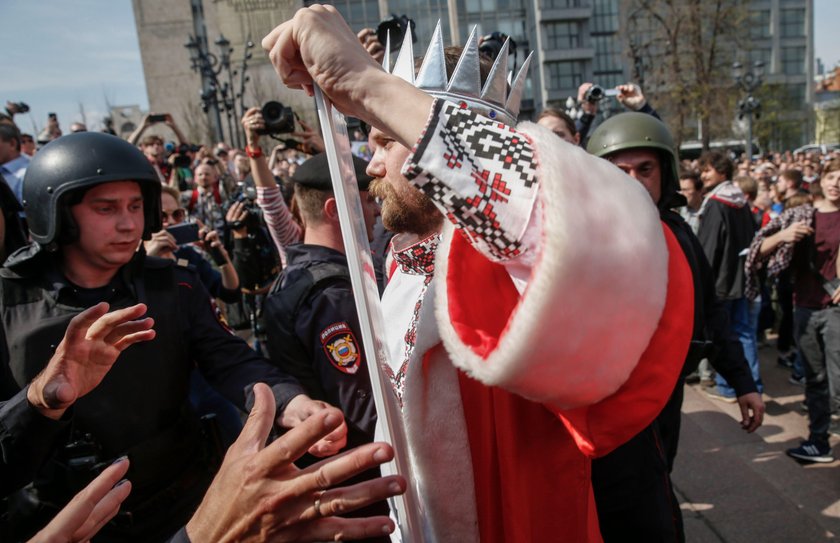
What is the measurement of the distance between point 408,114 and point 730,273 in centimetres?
537

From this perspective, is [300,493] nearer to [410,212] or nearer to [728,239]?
[410,212]

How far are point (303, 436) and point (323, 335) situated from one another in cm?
117

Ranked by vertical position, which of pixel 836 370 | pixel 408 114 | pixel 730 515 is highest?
pixel 408 114

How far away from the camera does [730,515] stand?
11.9 feet

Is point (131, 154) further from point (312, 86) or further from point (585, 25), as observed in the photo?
point (585, 25)

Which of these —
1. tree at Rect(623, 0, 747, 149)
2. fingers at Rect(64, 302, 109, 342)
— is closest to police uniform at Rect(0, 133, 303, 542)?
fingers at Rect(64, 302, 109, 342)

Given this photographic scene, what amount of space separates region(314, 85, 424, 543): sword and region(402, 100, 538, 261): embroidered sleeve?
21cm

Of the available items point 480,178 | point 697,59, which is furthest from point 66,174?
point 697,59

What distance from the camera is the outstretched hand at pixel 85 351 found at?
145 cm

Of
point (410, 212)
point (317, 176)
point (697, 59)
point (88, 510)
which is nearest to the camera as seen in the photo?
point (88, 510)

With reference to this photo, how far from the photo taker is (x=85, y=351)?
1474 millimetres

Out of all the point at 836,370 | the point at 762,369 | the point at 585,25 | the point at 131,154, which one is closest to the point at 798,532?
the point at 836,370

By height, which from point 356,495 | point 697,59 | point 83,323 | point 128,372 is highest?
point 697,59

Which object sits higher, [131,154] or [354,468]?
[131,154]
